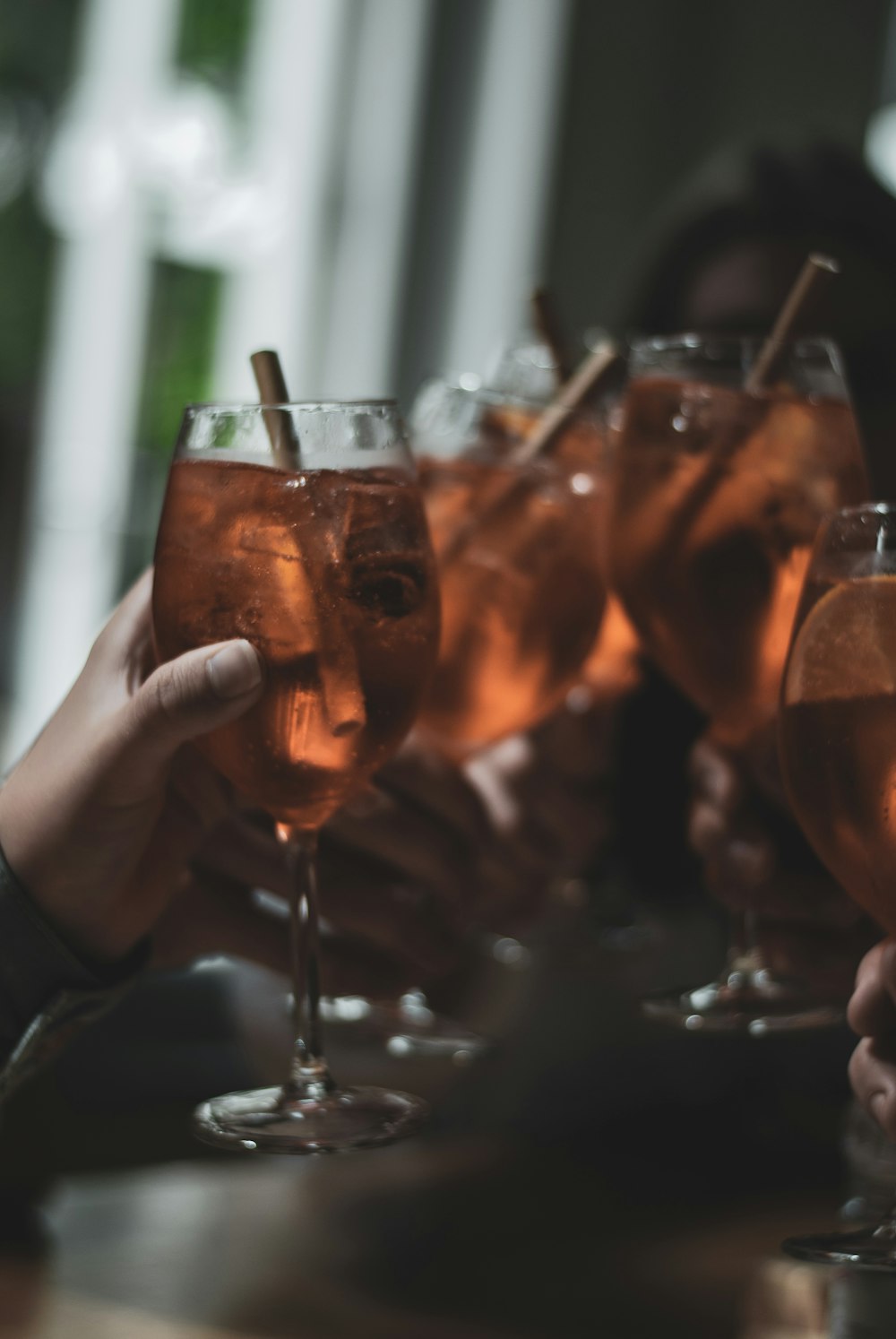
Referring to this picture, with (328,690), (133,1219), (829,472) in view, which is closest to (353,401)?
(328,690)

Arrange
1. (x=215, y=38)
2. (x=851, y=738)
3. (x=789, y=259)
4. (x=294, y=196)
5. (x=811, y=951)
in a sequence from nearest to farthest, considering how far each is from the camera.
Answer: (x=851, y=738), (x=811, y=951), (x=789, y=259), (x=215, y=38), (x=294, y=196)

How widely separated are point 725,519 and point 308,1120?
0.47m

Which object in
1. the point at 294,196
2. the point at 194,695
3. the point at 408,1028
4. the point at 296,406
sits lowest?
the point at 408,1028

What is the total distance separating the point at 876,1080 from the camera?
0.67 m

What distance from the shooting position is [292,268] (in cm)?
546

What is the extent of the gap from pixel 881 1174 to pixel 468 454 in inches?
23.3

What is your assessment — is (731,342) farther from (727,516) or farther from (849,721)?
(849,721)

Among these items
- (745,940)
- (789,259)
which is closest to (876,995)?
(745,940)

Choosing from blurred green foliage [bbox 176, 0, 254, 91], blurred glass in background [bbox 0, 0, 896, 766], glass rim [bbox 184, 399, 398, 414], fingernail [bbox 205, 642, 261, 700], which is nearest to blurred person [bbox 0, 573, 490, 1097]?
fingernail [bbox 205, 642, 261, 700]

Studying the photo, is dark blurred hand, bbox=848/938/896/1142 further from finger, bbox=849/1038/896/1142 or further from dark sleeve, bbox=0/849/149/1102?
dark sleeve, bbox=0/849/149/1102

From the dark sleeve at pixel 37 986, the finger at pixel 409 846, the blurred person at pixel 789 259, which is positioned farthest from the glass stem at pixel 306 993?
the blurred person at pixel 789 259

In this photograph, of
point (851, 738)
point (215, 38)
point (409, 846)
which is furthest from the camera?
point (215, 38)

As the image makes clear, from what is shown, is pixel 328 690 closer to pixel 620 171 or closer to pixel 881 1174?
pixel 881 1174

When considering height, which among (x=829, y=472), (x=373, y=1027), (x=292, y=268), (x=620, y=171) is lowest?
(x=373, y=1027)
